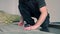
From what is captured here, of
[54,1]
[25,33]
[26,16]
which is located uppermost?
[54,1]

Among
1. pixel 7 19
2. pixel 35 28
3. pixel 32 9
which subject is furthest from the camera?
pixel 7 19

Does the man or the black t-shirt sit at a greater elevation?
the black t-shirt

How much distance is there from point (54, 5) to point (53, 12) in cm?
10

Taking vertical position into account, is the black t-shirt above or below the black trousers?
above

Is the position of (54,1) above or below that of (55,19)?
above

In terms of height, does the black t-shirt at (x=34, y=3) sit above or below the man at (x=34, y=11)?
above

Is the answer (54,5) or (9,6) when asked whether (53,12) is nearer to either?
(54,5)

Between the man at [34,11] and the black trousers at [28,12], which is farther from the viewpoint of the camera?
the black trousers at [28,12]

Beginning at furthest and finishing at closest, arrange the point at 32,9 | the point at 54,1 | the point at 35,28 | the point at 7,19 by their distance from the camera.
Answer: the point at 54,1
the point at 7,19
the point at 32,9
the point at 35,28

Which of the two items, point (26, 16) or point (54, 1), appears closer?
point (26, 16)

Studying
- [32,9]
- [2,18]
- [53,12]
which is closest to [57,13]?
[53,12]

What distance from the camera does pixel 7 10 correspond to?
252 cm

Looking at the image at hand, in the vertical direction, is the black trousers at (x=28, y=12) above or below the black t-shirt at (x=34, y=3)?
below

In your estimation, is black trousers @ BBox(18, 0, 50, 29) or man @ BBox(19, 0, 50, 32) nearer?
man @ BBox(19, 0, 50, 32)
